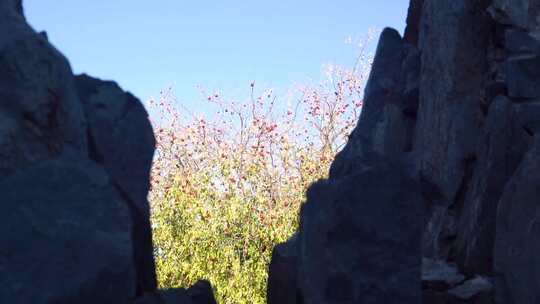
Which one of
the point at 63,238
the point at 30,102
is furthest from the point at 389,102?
the point at 63,238

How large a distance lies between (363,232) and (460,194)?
203 inches

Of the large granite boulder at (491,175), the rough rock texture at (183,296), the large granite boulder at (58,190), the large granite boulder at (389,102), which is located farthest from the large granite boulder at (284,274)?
the large granite boulder at (389,102)

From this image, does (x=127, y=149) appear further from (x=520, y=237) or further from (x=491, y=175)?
(x=491, y=175)

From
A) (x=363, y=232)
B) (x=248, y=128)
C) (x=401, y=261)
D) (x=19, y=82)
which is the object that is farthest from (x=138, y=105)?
(x=248, y=128)

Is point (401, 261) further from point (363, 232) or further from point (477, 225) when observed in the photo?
point (477, 225)

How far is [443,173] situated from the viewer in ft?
37.6

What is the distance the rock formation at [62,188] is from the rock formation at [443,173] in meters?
1.60

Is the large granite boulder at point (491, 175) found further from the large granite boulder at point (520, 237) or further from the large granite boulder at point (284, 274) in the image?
the large granite boulder at point (284, 274)

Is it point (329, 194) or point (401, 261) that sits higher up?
point (329, 194)

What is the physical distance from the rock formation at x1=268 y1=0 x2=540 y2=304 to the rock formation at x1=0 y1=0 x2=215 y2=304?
1598 millimetres

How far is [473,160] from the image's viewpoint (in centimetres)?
1120

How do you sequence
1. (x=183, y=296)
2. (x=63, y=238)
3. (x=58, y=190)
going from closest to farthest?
(x=63, y=238) < (x=58, y=190) < (x=183, y=296)

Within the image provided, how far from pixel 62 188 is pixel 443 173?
297 inches

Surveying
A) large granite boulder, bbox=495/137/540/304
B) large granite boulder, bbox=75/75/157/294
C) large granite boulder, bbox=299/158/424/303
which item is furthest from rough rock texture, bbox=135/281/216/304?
large granite boulder, bbox=495/137/540/304
